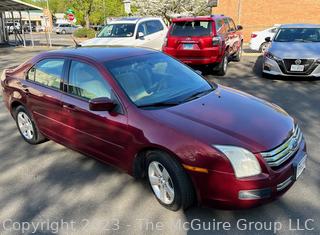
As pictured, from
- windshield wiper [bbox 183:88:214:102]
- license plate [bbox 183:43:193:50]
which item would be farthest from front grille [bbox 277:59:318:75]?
A: windshield wiper [bbox 183:88:214:102]

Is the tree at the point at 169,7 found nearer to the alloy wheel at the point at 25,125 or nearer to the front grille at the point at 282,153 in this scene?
the alloy wheel at the point at 25,125

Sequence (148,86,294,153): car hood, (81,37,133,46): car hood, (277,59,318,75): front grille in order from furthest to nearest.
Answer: (81,37,133,46): car hood, (277,59,318,75): front grille, (148,86,294,153): car hood

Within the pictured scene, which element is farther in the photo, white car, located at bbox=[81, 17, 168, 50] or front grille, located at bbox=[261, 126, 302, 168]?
white car, located at bbox=[81, 17, 168, 50]

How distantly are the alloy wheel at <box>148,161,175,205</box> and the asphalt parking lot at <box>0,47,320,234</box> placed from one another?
15 centimetres

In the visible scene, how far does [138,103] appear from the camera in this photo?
3.45 m

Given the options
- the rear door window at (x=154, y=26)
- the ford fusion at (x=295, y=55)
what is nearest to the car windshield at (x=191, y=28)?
the ford fusion at (x=295, y=55)

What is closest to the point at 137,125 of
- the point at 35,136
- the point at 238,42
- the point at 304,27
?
the point at 35,136

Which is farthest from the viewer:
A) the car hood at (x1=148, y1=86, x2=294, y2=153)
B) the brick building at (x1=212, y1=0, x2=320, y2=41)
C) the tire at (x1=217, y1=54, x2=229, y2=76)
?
the brick building at (x1=212, y1=0, x2=320, y2=41)

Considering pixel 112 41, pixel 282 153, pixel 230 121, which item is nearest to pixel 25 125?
pixel 230 121

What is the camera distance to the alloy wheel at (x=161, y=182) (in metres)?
3.19

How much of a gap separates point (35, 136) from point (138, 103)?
233 cm

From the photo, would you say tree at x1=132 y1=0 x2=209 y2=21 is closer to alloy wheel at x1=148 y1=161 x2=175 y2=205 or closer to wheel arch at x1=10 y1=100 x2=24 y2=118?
wheel arch at x1=10 y1=100 x2=24 y2=118

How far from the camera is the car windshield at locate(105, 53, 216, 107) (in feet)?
11.8

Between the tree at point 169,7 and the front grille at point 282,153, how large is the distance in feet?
102
